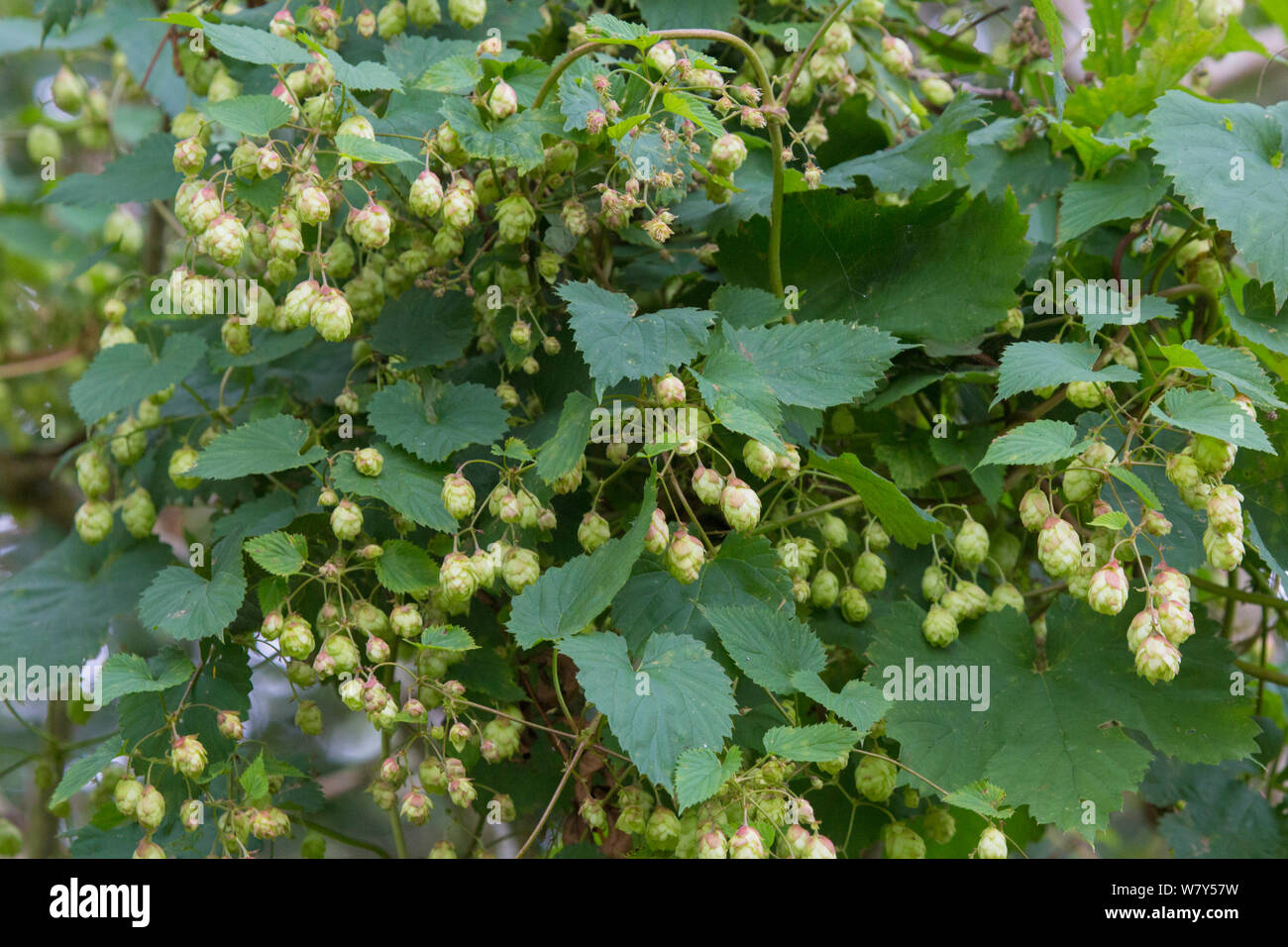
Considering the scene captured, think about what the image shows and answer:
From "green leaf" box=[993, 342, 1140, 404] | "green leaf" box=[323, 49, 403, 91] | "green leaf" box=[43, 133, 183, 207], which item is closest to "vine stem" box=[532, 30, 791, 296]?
"green leaf" box=[323, 49, 403, 91]

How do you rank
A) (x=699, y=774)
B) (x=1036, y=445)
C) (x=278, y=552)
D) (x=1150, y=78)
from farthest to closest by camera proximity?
(x=1150, y=78) → (x=278, y=552) → (x=1036, y=445) → (x=699, y=774)

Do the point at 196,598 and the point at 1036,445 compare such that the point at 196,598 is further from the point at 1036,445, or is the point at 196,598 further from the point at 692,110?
the point at 1036,445

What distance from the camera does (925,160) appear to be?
113 cm

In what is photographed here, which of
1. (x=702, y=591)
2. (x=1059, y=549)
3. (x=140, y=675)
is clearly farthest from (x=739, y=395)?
(x=140, y=675)

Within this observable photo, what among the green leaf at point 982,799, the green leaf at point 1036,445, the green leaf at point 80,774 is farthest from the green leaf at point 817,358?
the green leaf at point 80,774

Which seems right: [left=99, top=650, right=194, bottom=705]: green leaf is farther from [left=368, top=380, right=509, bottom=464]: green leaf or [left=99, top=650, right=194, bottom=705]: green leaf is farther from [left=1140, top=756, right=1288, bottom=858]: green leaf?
[left=1140, top=756, right=1288, bottom=858]: green leaf

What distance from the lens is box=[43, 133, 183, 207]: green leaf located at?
1.29 meters

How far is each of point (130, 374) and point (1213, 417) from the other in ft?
3.69

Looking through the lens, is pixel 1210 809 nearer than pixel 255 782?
No

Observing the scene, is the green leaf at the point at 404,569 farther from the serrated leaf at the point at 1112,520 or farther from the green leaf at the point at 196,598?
the serrated leaf at the point at 1112,520

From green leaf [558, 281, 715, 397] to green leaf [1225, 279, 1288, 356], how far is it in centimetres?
53

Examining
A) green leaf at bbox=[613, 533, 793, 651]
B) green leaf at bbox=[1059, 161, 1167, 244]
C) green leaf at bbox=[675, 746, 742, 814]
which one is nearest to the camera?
green leaf at bbox=[675, 746, 742, 814]
